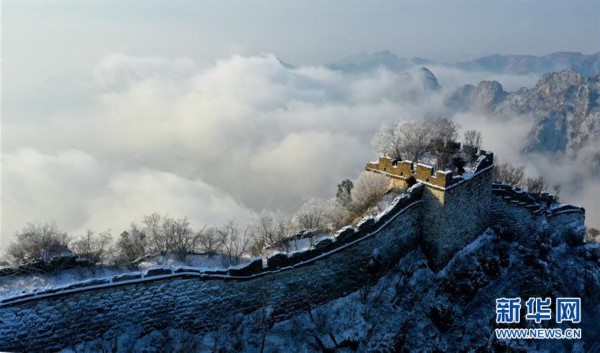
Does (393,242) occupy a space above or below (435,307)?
above

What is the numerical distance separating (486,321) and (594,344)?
7.57m

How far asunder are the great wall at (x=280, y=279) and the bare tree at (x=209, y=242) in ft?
24.1

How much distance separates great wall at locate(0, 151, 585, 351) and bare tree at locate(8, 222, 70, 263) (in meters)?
6.50

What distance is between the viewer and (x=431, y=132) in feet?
128

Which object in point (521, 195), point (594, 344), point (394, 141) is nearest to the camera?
point (594, 344)

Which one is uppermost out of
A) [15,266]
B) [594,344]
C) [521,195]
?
[521,195]

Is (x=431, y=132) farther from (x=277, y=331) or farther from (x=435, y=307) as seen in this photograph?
(x=277, y=331)

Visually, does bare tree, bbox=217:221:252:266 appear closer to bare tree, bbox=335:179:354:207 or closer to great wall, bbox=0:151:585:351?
great wall, bbox=0:151:585:351

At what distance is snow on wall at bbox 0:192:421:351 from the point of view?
16594mm

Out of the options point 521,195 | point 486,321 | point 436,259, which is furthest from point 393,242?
point 521,195

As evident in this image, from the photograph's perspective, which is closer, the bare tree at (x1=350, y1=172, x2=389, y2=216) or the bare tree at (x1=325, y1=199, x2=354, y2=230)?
the bare tree at (x1=350, y1=172, x2=389, y2=216)

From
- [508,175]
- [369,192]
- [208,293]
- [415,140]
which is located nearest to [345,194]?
[369,192]

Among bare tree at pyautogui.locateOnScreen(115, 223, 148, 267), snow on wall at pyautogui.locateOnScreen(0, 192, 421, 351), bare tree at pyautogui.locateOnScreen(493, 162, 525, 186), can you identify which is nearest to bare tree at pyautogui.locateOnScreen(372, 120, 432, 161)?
bare tree at pyautogui.locateOnScreen(493, 162, 525, 186)

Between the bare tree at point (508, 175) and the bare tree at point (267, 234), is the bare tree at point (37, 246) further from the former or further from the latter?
the bare tree at point (508, 175)
